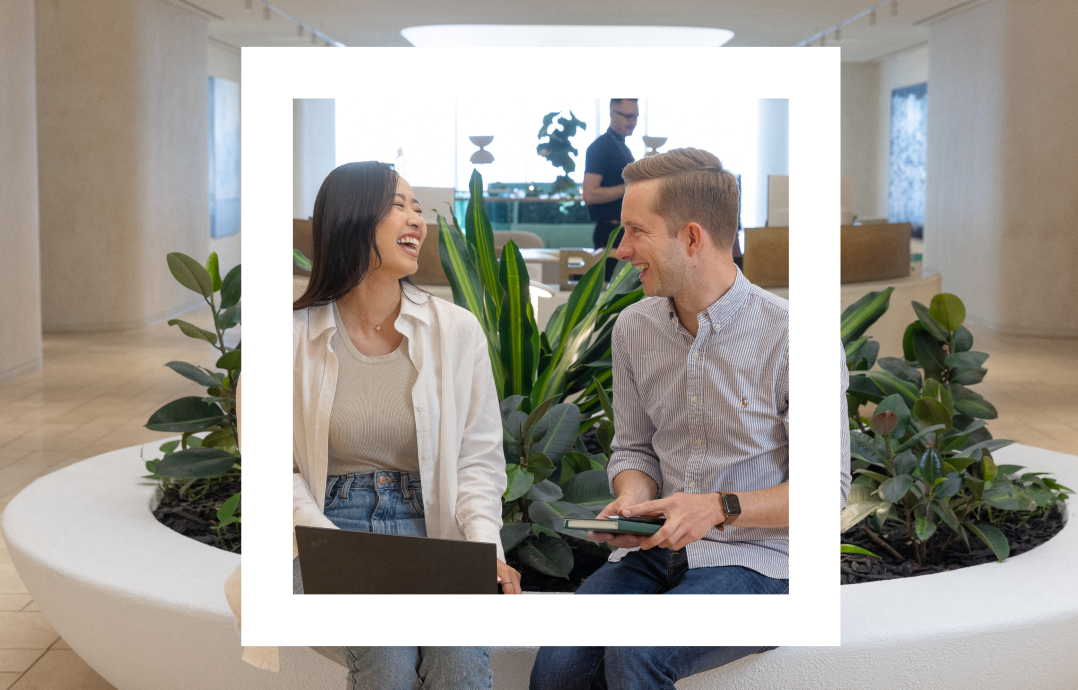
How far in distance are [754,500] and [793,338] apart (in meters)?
0.17

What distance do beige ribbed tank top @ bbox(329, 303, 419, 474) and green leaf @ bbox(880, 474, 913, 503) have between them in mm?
952

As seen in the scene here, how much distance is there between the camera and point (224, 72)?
10.3 meters

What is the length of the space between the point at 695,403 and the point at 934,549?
0.98m

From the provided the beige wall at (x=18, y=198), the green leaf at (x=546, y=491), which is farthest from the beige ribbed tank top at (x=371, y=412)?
the beige wall at (x=18, y=198)

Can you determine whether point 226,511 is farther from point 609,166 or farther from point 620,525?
point 609,166

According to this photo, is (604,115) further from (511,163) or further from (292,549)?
(292,549)

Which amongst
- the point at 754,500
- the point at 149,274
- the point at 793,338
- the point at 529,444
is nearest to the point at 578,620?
the point at 754,500

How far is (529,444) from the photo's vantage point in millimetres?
1300

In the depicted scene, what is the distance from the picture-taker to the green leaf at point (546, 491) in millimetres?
1185

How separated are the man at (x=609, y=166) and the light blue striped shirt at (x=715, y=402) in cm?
12

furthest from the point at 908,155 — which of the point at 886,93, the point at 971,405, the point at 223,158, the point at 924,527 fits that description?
the point at 924,527

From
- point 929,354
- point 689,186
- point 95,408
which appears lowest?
point 95,408

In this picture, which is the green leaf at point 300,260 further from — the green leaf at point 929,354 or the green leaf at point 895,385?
the green leaf at point 929,354

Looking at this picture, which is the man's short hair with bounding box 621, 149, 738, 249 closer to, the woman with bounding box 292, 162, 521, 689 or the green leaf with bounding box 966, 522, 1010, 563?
the woman with bounding box 292, 162, 521, 689
